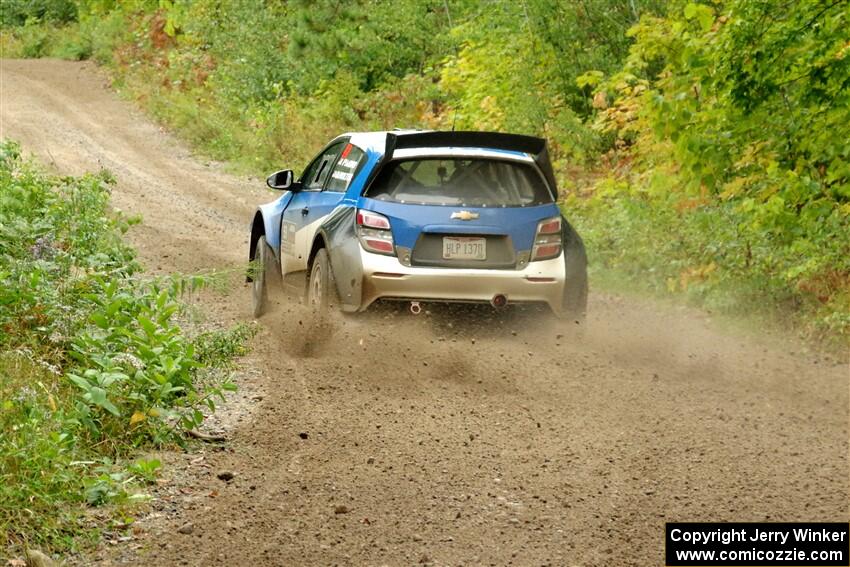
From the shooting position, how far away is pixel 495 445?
7.26 m

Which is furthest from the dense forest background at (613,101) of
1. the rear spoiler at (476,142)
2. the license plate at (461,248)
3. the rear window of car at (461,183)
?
the license plate at (461,248)

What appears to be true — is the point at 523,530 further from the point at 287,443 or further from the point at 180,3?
the point at 180,3

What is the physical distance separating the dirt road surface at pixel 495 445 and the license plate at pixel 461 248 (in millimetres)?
651

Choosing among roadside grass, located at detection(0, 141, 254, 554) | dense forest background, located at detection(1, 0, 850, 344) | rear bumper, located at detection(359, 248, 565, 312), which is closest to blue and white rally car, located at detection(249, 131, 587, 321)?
rear bumper, located at detection(359, 248, 565, 312)

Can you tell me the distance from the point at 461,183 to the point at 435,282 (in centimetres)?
88

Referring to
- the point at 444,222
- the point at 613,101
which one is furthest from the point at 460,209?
the point at 613,101

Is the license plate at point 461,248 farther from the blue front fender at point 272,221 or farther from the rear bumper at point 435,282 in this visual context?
the blue front fender at point 272,221

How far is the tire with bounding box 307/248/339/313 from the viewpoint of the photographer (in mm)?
10047

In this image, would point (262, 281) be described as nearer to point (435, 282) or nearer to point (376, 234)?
point (376, 234)

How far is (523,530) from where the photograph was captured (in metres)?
5.80

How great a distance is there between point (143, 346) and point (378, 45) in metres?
20.1

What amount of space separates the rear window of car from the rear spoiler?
0.10m

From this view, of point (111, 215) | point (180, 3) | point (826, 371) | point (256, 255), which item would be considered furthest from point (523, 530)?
point (180, 3)

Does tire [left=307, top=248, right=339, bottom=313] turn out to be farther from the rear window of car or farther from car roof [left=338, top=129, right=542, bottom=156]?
car roof [left=338, top=129, right=542, bottom=156]
